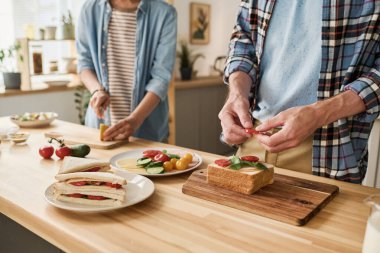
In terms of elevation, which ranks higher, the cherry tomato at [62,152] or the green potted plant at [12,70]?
the green potted plant at [12,70]

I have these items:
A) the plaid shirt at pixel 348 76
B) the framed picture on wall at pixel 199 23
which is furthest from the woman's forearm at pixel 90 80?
the framed picture on wall at pixel 199 23

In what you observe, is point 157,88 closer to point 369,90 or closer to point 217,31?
point 369,90

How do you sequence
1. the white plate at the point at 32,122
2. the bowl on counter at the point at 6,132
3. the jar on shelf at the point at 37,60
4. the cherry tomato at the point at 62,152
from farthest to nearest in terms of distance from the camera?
the jar on shelf at the point at 37,60
the white plate at the point at 32,122
the bowl on counter at the point at 6,132
the cherry tomato at the point at 62,152

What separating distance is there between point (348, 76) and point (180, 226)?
685mm

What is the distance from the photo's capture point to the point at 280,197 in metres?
0.99

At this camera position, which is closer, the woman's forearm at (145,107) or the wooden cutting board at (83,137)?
the wooden cutting board at (83,137)

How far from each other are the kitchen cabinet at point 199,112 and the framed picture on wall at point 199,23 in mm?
453

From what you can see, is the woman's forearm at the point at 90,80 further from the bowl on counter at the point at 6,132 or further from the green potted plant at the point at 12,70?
the green potted plant at the point at 12,70

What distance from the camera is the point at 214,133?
4.32 meters

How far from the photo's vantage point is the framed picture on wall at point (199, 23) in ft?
13.7

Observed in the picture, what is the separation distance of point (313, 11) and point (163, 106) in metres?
0.98

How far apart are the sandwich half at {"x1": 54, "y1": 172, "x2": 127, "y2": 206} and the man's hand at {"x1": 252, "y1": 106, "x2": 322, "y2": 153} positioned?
15.2 inches

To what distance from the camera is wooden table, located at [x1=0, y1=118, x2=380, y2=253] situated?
2.57 ft

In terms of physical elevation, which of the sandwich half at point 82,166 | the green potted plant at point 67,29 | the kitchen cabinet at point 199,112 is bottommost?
the kitchen cabinet at point 199,112
